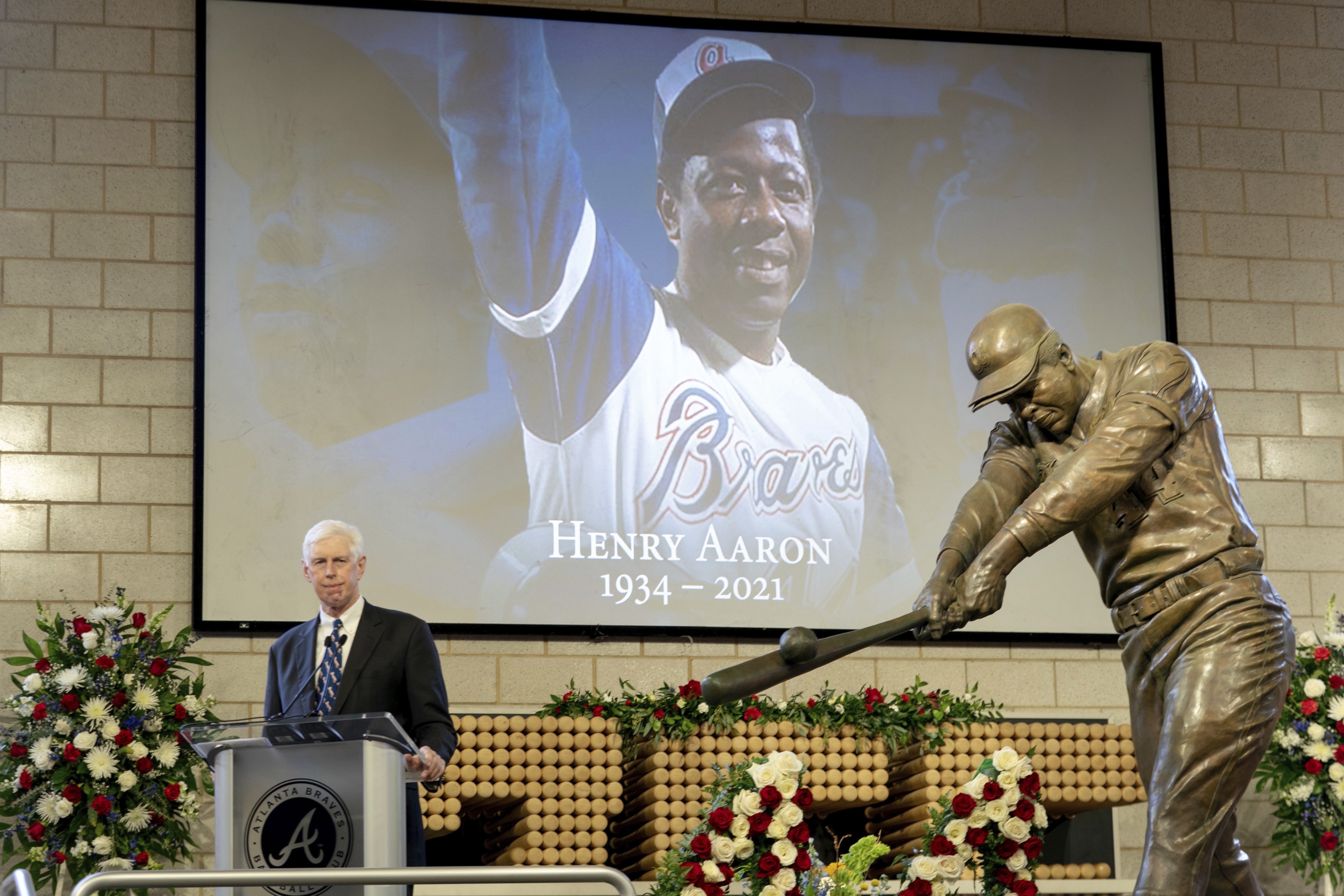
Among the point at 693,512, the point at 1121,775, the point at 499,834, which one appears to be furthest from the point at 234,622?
the point at 1121,775

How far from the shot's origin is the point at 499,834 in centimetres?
565

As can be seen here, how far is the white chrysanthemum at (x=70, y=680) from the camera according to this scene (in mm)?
5332

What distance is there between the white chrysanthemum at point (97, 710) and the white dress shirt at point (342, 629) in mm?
1199

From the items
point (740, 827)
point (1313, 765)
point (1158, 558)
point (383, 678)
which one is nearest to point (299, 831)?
point (383, 678)

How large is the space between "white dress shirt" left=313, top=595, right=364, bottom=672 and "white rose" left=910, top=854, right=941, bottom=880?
6.03 feet

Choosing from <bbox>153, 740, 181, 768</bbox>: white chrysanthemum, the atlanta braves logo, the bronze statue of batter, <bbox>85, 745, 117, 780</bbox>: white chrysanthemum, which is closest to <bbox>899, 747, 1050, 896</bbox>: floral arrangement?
the bronze statue of batter

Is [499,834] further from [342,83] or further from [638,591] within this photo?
[342,83]

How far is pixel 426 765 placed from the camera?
403cm

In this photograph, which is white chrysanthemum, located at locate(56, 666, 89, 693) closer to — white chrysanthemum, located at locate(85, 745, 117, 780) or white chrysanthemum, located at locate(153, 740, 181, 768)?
white chrysanthemum, located at locate(85, 745, 117, 780)

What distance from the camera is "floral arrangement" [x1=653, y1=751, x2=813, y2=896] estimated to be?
427 cm

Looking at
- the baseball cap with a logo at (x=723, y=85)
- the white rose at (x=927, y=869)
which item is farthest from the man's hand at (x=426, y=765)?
the baseball cap with a logo at (x=723, y=85)

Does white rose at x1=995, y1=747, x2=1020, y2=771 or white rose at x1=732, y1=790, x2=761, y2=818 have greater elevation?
white rose at x1=995, y1=747, x2=1020, y2=771

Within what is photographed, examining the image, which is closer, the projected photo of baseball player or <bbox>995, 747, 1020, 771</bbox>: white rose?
<bbox>995, 747, 1020, 771</bbox>: white rose

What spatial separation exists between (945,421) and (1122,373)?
9.84 feet
